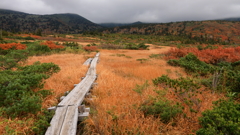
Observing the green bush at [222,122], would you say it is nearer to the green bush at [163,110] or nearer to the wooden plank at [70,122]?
the green bush at [163,110]

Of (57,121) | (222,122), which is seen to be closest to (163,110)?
(222,122)

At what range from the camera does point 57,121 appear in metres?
2.73

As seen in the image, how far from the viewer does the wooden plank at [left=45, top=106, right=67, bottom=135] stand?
96.4 inches

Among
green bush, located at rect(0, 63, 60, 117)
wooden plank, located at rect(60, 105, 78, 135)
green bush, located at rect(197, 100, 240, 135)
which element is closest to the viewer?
green bush, located at rect(197, 100, 240, 135)

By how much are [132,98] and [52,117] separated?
2.09 m

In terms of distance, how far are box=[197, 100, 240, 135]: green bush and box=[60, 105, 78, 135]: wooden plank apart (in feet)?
7.28

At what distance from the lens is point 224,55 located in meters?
11.2

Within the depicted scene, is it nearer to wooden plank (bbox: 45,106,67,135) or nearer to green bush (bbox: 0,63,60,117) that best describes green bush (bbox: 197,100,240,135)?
wooden plank (bbox: 45,106,67,135)

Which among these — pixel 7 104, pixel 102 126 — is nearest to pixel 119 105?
pixel 102 126

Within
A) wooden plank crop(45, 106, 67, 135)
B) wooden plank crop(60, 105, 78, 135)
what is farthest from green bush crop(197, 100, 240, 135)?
wooden plank crop(45, 106, 67, 135)

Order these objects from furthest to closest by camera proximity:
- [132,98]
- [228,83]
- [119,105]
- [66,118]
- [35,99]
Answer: [228,83] < [132,98] < [119,105] < [35,99] < [66,118]

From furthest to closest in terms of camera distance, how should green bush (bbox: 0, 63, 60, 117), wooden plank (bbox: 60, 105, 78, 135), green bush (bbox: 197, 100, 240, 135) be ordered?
green bush (bbox: 0, 63, 60, 117) < wooden plank (bbox: 60, 105, 78, 135) < green bush (bbox: 197, 100, 240, 135)

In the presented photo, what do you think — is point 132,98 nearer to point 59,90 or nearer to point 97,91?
point 97,91

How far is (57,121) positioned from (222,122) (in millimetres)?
3043
